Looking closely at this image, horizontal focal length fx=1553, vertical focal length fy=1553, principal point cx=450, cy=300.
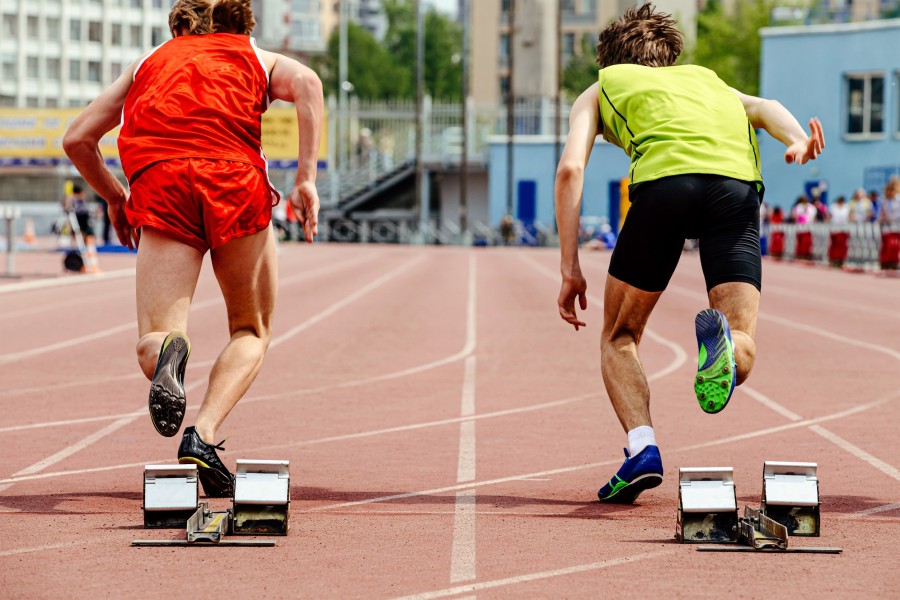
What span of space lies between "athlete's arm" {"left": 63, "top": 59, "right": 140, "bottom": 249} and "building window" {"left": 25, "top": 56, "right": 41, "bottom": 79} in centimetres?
10158

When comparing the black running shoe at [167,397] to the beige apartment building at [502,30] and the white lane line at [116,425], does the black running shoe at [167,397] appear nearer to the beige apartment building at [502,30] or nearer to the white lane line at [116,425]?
the white lane line at [116,425]

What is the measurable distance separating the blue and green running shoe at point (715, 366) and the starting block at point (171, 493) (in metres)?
1.71

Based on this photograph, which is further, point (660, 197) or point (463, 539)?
point (660, 197)

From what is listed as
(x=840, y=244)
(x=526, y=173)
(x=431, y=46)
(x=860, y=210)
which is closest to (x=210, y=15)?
(x=840, y=244)

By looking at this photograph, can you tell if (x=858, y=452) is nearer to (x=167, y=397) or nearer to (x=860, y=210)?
(x=167, y=397)

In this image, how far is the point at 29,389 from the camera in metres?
10.4

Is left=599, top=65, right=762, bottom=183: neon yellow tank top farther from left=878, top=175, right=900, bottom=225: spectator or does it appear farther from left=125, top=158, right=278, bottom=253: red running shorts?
left=878, top=175, right=900, bottom=225: spectator

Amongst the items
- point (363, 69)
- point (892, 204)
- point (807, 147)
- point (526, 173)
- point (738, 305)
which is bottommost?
point (526, 173)

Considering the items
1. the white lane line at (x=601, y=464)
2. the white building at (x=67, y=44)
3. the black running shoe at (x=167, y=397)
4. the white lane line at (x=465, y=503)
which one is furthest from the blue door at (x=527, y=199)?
the black running shoe at (x=167, y=397)

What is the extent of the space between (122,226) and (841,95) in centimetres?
4638

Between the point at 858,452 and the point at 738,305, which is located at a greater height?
the point at 738,305

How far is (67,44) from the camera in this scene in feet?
345

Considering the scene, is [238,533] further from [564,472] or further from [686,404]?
[686,404]

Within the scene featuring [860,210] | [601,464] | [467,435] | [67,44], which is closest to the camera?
[601,464]
